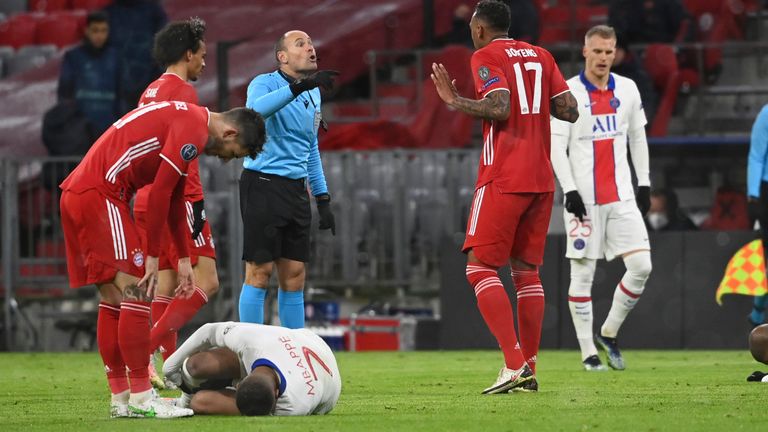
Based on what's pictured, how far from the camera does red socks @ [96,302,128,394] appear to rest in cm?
732

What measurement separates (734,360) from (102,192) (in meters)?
6.40

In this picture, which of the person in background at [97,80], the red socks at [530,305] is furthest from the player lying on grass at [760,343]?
the person in background at [97,80]

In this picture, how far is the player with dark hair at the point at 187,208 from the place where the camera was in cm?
878

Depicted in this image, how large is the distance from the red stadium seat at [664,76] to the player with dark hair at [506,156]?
340 inches

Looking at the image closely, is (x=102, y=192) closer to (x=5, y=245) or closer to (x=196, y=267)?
(x=196, y=267)

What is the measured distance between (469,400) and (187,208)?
8.32 ft

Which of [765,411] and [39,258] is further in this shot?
[39,258]

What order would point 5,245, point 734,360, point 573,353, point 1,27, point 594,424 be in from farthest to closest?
point 1,27 → point 5,245 → point 573,353 → point 734,360 → point 594,424

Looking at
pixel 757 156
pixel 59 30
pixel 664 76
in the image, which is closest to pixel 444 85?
pixel 757 156

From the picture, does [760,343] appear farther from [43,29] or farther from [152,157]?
[43,29]

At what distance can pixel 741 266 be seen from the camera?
550 inches

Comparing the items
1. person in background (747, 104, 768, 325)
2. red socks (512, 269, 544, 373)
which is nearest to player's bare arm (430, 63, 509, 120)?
red socks (512, 269, 544, 373)

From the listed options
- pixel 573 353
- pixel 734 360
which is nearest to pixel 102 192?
pixel 734 360

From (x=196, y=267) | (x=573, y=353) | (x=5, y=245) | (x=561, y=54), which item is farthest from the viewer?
(x=561, y=54)
